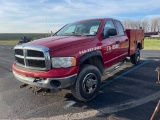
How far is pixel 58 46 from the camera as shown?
385 centimetres

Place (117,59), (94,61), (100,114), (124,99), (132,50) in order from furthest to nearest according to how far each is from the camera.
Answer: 1. (132,50)
2. (117,59)
3. (94,61)
4. (124,99)
5. (100,114)

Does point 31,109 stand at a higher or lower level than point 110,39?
lower

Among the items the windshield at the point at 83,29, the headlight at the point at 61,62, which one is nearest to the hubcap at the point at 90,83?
the headlight at the point at 61,62

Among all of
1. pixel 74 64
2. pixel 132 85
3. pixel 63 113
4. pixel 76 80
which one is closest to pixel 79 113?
pixel 63 113

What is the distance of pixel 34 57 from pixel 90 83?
1.41 metres

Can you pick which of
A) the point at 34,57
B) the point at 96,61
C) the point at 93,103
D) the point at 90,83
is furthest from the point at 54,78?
the point at 96,61

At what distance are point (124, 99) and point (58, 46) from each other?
2002 millimetres

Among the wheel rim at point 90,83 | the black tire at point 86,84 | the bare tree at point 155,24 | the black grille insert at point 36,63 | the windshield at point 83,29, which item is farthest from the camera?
the bare tree at point 155,24

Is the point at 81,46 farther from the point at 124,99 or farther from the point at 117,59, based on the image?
the point at 117,59

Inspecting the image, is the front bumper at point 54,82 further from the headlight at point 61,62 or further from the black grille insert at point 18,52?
the black grille insert at point 18,52

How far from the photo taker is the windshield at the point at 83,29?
4932 millimetres

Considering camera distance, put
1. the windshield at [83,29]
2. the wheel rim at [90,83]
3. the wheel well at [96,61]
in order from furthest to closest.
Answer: the windshield at [83,29]
the wheel well at [96,61]
the wheel rim at [90,83]

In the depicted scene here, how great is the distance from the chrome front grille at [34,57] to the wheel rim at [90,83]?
95cm

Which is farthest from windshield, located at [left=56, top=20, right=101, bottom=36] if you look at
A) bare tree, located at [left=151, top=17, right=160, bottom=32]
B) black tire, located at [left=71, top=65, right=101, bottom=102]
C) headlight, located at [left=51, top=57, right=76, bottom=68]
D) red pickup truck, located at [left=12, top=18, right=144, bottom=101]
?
bare tree, located at [left=151, top=17, right=160, bottom=32]
